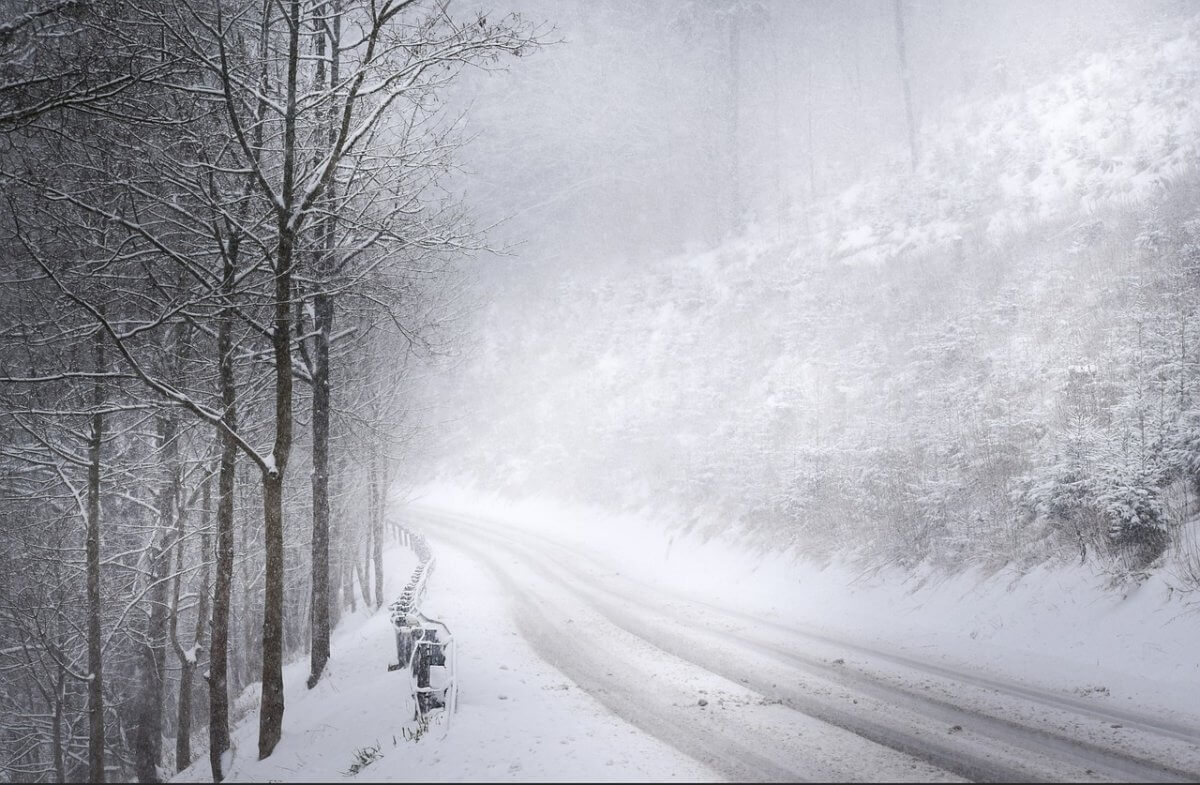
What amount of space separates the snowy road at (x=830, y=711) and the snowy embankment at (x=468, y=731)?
49cm

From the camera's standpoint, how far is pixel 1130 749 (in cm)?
542

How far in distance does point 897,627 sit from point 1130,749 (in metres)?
5.10

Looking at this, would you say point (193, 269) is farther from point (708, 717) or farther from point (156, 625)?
point (156, 625)

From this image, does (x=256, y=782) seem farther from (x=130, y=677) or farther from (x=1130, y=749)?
(x=130, y=677)

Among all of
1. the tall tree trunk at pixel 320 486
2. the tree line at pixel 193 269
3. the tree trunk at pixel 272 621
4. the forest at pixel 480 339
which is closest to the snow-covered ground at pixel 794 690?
the tree trunk at pixel 272 621

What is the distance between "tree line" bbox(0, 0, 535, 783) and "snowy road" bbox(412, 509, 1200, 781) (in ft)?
16.6

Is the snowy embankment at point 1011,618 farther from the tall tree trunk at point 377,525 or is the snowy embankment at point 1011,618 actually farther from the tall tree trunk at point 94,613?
the tall tree trunk at point 94,613

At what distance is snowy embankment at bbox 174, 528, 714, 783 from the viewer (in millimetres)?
5297

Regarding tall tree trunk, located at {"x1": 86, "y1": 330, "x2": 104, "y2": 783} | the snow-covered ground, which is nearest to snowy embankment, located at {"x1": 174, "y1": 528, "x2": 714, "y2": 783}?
the snow-covered ground

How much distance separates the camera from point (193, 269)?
7.18m

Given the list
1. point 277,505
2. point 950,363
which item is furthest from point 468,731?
point 950,363

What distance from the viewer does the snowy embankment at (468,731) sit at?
5.30m

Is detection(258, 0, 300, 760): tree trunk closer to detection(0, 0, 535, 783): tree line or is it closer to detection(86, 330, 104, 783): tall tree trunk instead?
detection(0, 0, 535, 783): tree line

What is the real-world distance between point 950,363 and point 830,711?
1575 cm
